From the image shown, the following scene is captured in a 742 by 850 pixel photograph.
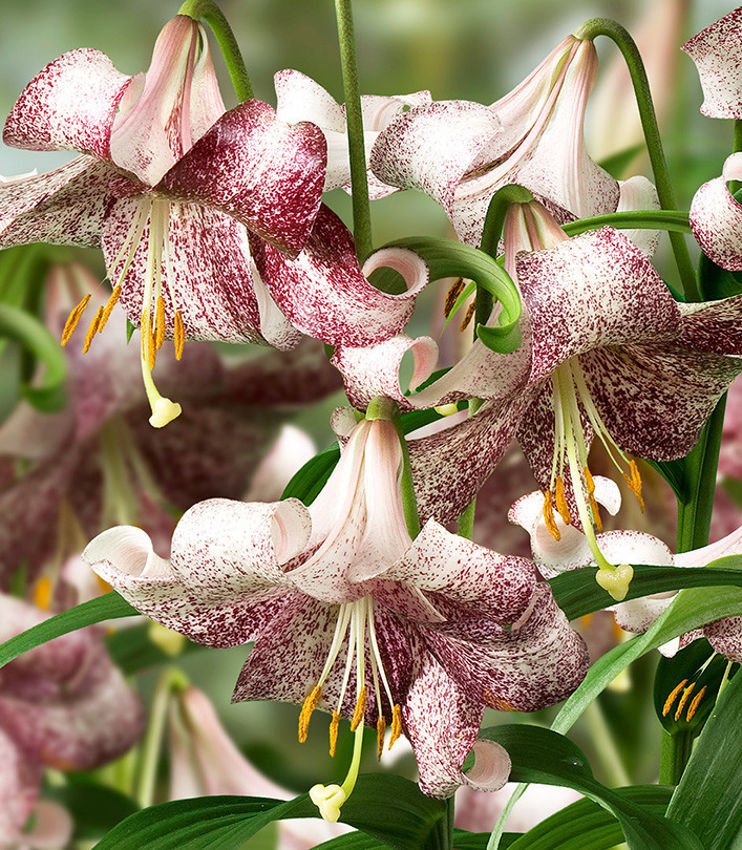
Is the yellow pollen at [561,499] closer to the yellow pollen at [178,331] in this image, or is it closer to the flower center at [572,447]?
the flower center at [572,447]

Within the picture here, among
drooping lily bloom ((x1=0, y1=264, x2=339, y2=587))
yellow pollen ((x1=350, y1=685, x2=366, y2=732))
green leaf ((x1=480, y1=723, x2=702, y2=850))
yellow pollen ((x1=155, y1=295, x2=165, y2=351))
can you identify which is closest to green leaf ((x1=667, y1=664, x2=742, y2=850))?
green leaf ((x1=480, y1=723, x2=702, y2=850))

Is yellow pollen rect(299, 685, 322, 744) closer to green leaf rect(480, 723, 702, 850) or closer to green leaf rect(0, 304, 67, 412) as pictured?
green leaf rect(480, 723, 702, 850)

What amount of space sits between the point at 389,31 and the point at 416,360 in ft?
2.66

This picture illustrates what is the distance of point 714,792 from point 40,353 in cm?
75

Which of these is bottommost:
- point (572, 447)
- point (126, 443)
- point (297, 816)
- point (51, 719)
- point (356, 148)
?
point (51, 719)

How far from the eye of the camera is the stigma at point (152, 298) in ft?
1.26

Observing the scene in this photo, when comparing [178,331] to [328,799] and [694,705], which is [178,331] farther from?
[694,705]

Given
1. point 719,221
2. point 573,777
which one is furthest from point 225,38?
point 573,777

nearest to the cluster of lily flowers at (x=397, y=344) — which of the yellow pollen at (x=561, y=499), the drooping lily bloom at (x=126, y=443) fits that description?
the yellow pollen at (x=561, y=499)

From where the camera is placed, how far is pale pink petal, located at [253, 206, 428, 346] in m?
0.34

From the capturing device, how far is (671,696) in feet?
1.59

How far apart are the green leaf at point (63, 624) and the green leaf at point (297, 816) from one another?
0.07 meters

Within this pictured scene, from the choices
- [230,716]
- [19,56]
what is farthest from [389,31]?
[230,716]

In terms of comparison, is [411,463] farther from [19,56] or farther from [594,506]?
[19,56]
